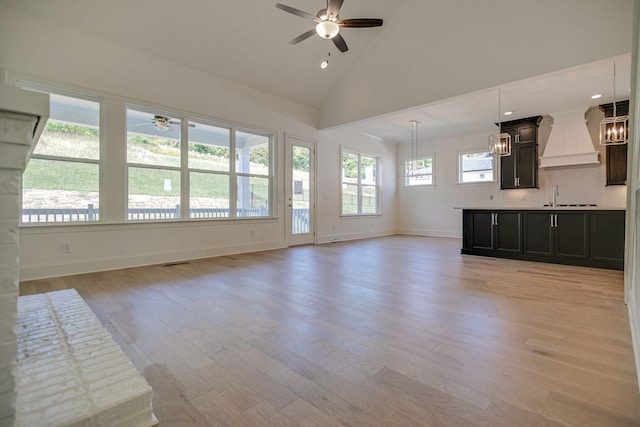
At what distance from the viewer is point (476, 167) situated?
8.30 meters

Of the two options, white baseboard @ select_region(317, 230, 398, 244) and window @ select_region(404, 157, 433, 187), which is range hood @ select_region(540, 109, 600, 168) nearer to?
window @ select_region(404, 157, 433, 187)

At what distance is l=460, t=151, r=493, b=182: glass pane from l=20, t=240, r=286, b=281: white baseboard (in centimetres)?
646

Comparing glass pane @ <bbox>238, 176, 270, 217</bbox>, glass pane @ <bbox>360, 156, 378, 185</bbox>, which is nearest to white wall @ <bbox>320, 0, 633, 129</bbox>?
glass pane @ <bbox>238, 176, 270, 217</bbox>

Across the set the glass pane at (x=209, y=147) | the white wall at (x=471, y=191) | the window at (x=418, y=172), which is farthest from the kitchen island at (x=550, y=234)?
the glass pane at (x=209, y=147)

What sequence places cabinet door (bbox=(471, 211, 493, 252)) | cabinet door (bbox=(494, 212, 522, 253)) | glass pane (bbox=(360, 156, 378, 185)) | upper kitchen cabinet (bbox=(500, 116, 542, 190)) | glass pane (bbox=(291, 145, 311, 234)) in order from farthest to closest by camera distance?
glass pane (bbox=(360, 156, 378, 185)), upper kitchen cabinet (bbox=(500, 116, 542, 190)), glass pane (bbox=(291, 145, 311, 234)), cabinet door (bbox=(471, 211, 493, 252)), cabinet door (bbox=(494, 212, 522, 253))

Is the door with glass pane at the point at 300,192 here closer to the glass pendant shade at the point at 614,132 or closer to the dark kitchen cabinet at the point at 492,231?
the dark kitchen cabinet at the point at 492,231

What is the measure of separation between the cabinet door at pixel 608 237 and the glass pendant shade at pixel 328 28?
4598 millimetres

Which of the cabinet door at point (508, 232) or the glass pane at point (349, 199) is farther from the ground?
the glass pane at point (349, 199)

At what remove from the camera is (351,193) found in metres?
8.42

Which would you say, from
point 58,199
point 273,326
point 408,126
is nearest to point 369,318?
point 273,326

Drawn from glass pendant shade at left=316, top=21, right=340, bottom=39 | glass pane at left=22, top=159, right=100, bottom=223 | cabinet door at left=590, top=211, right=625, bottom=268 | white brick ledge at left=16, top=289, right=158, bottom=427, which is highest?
glass pendant shade at left=316, top=21, right=340, bottom=39

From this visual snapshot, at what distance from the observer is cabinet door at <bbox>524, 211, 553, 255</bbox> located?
191 inches

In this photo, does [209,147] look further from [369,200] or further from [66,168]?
[369,200]

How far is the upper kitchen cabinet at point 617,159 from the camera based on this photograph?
5.98 meters
